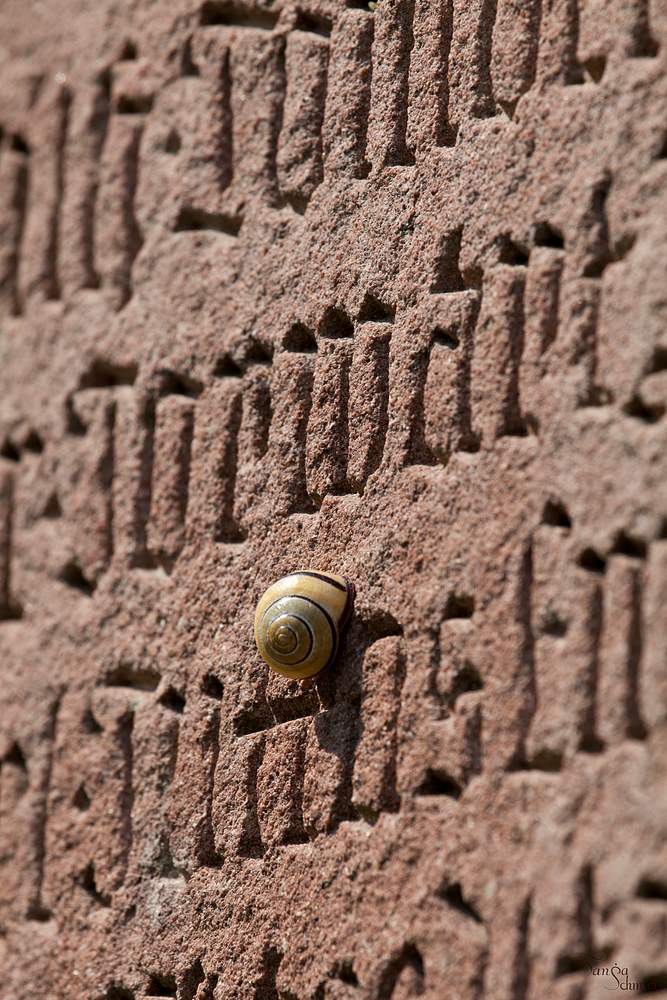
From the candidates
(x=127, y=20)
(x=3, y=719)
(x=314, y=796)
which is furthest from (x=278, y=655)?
(x=127, y=20)

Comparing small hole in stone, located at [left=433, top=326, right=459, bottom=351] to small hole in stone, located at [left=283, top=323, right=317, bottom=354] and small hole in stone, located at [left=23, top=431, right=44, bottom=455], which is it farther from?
small hole in stone, located at [left=23, top=431, right=44, bottom=455]

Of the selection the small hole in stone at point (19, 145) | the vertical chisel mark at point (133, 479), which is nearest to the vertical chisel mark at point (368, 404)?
the vertical chisel mark at point (133, 479)

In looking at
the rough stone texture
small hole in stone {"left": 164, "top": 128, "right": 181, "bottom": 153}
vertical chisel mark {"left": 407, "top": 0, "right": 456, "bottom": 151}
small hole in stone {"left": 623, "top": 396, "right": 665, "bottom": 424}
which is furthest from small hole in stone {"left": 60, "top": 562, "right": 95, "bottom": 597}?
small hole in stone {"left": 623, "top": 396, "right": 665, "bottom": 424}

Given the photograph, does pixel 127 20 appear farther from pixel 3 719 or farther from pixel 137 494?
pixel 3 719

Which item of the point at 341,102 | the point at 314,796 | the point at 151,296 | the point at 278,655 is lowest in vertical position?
the point at 314,796

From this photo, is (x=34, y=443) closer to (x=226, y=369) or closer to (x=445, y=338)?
(x=226, y=369)

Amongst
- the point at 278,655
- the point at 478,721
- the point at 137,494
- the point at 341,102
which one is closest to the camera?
the point at 478,721

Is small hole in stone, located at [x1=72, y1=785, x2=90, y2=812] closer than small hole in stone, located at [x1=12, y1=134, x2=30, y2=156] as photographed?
Yes
